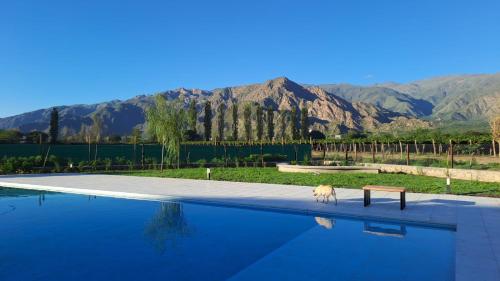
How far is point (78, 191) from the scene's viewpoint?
14281 mm

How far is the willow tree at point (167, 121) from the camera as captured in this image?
22031 mm

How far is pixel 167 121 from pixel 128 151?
38.2ft

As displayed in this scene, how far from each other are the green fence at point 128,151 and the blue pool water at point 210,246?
50.7ft

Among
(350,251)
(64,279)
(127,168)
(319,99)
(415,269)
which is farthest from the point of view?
(319,99)

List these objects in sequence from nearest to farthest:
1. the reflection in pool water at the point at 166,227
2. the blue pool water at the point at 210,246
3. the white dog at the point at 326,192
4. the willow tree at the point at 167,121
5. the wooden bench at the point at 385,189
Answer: the blue pool water at the point at 210,246 < the reflection in pool water at the point at 166,227 < the wooden bench at the point at 385,189 < the white dog at the point at 326,192 < the willow tree at the point at 167,121

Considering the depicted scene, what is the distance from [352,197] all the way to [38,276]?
29.8 feet

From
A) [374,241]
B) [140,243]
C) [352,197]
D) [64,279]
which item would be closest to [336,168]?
[352,197]

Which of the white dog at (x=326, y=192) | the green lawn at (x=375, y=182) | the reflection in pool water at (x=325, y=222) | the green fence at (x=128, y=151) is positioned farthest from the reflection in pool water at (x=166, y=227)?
the green fence at (x=128, y=151)

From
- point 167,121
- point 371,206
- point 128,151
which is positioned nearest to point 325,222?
point 371,206

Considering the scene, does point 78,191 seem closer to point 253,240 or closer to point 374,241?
point 253,240

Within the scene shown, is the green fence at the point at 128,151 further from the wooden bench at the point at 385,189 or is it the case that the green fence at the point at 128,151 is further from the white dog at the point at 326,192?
the wooden bench at the point at 385,189

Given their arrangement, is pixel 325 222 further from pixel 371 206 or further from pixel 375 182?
pixel 375 182

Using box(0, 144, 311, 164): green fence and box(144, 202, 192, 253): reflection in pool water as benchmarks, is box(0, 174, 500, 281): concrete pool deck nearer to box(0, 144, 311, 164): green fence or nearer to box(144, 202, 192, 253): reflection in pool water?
box(144, 202, 192, 253): reflection in pool water

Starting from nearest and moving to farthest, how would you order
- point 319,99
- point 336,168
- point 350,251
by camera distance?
point 350,251 < point 336,168 < point 319,99
